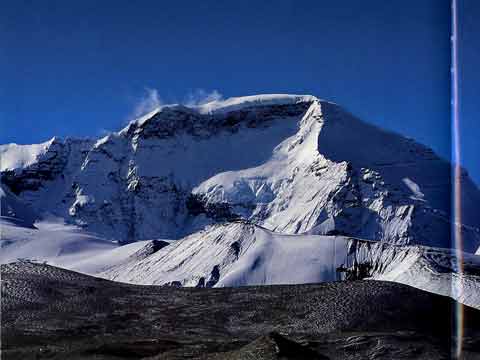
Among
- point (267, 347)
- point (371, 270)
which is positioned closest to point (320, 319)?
point (267, 347)

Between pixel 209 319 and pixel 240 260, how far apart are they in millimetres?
73792

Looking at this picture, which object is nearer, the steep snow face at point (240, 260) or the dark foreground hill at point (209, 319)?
the dark foreground hill at point (209, 319)

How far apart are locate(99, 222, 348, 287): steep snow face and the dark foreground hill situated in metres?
61.1

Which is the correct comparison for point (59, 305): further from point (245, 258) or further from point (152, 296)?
point (245, 258)

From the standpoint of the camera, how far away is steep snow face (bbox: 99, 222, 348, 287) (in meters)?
90.7

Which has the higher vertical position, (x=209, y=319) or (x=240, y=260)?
(x=240, y=260)

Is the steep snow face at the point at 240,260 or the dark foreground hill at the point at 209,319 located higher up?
the steep snow face at the point at 240,260

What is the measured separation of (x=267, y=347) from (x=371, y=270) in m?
72.0

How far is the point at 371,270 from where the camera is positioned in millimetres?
89312

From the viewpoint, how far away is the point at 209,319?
79.7 ft

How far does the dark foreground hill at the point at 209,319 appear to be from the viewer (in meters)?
21.1

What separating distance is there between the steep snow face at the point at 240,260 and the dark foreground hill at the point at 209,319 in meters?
61.1

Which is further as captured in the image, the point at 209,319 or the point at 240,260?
the point at 240,260

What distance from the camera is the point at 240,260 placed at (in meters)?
97.9
